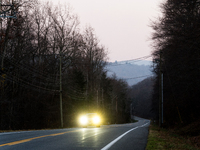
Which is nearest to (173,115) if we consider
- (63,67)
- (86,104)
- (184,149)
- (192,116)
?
(192,116)

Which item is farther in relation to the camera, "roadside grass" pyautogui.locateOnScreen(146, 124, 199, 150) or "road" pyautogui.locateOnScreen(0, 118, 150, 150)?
"roadside grass" pyautogui.locateOnScreen(146, 124, 199, 150)

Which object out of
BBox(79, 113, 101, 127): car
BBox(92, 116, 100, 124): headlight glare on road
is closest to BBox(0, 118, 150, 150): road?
BBox(79, 113, 101, 127): car

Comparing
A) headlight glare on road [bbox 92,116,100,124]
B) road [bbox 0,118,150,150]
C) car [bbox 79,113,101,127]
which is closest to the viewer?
road [bbox 0,118,150,150]

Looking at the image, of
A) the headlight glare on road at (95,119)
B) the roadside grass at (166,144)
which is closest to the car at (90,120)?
the headlight glare on road at (95,119)

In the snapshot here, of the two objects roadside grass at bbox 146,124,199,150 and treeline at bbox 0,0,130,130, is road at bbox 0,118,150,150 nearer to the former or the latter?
roadside grass at bbox 146,124,199,150

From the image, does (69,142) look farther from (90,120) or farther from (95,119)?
(95,119)

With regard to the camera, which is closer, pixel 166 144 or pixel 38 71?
pixel 166 144

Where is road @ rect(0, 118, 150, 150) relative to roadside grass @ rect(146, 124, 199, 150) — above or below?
above

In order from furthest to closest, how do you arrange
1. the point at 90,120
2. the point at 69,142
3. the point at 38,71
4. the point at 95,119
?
1. the point at 38,71
2. the point at 95,119
3. the point at 90,120
4. the point at 69,142

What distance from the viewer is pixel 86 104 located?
55.2m

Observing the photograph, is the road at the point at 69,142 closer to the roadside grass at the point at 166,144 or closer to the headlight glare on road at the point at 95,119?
the roadside grass at the point at 166,144

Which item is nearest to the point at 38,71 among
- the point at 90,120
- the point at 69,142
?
the point at 90,120

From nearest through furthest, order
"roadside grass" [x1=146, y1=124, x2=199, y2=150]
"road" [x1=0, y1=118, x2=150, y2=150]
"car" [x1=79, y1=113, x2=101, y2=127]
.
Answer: "road" [x1=0, y1=118, x2=150, y2=150], "roadside grass" [x1=146, y1=124, x2=199, y2=150], "car" [x1=79, y1=113, x2=101, y2=127]

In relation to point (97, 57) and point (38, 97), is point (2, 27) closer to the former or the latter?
point (38, 97)
